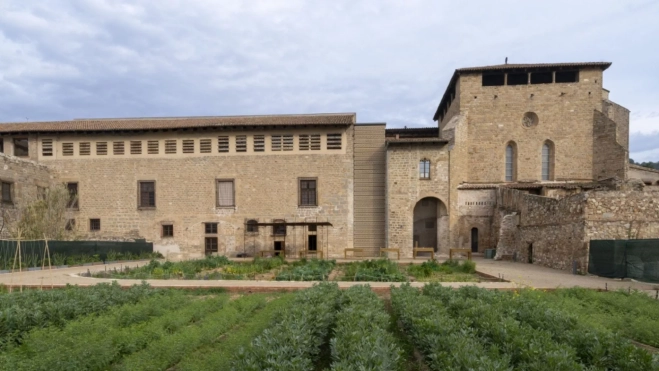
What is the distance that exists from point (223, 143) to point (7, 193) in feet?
43.5

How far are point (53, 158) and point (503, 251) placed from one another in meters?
31.7

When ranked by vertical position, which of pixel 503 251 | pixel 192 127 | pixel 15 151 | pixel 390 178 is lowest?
pixel 503 251

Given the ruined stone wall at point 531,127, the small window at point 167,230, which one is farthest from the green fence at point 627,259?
Answer: the small window at point 167,230

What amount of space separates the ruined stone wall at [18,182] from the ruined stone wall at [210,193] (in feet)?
4.83

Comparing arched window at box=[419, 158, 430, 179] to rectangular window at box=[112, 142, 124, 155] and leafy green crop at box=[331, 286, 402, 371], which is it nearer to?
leafy green crop at box=[331, 286, 402, 371]

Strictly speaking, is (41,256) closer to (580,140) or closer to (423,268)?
(423,268)

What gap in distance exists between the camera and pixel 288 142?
80.3 feet

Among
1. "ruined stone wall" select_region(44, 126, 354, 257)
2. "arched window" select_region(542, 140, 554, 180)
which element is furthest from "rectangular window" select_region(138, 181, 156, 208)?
"arched window" select_region(542, 140, 554, 180)

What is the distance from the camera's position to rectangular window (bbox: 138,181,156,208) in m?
24.8

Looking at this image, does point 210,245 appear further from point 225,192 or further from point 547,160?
point 547,160

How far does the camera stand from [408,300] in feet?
24.0

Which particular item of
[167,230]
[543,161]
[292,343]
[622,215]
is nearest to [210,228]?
[167,230]

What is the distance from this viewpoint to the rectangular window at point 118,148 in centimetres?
2484

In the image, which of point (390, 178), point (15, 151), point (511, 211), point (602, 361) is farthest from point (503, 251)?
point (15, 151)
